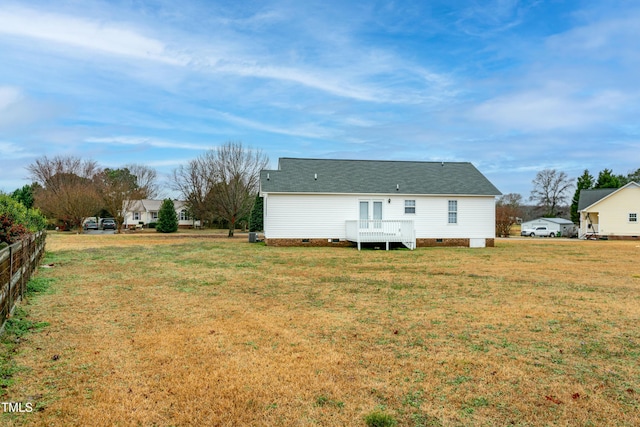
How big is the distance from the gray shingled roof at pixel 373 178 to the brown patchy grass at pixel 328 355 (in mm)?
13579

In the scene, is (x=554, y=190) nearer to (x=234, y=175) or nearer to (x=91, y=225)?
(x=234, y=175)

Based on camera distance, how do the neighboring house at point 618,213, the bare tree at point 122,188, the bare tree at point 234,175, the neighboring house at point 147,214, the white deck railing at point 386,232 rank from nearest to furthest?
the white deck railing at point 386,232 < the bare tree at point 234,175 < the neighboring house at point 618,213 < the bare tree at point 122,188 < the neighboring house at point 147,214

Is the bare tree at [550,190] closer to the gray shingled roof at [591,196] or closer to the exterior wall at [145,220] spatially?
the gray shingled roof at [591,196]

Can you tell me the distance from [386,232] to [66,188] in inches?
1396

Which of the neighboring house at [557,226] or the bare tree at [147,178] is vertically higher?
the bare tree at [147,178]

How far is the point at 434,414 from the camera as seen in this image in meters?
3.36

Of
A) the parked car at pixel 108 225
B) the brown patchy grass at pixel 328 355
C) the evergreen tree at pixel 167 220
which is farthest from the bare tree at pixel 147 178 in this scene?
the brown patchy grass at pixel 328 355

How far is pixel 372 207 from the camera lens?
76.3ft

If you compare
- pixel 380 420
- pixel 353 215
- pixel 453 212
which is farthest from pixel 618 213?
pixel 380 420

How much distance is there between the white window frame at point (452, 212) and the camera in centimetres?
2378

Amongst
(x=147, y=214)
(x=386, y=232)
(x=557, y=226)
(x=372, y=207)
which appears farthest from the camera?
(x=147, y=214)

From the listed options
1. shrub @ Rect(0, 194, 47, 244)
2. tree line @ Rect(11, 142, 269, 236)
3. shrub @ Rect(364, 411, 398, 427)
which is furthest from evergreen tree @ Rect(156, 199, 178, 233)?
shrub @ Rect(364, 411, 398, 427)

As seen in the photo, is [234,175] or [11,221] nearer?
[11,221]

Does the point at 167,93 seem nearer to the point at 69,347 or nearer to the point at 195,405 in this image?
the point at 69,347
